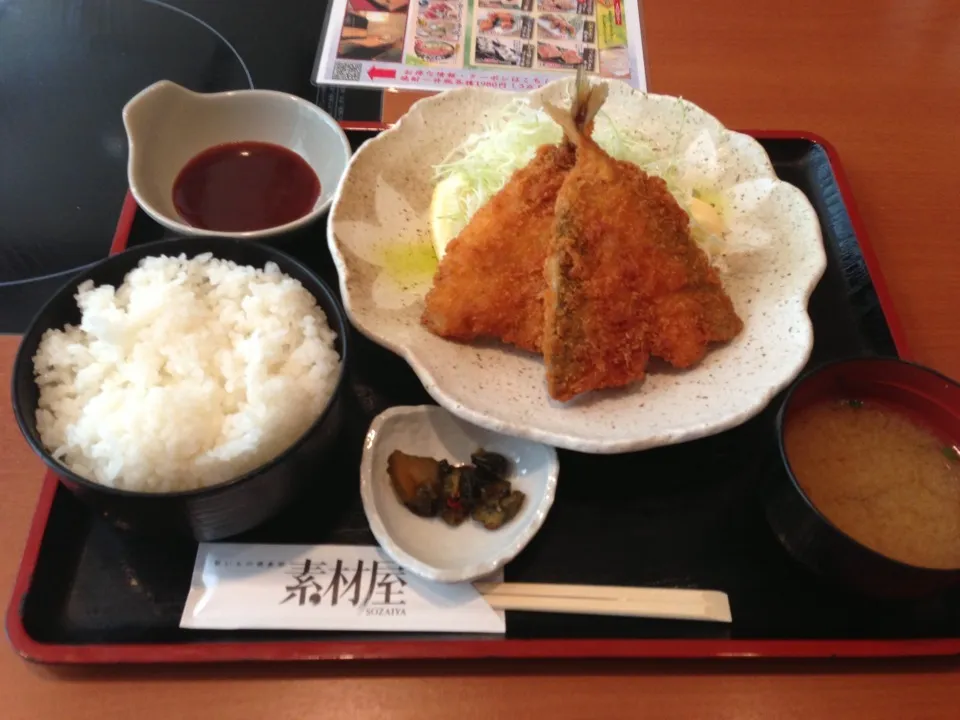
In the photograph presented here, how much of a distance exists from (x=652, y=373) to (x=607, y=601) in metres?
0.60

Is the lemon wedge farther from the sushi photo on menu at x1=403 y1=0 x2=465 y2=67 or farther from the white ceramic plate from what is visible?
the sushi photo on menu at x1=403 y1=0 x2=465 y2=67

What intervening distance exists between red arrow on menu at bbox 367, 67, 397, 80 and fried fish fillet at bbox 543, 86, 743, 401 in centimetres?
113

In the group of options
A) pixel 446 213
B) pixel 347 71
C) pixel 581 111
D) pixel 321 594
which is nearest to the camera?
pixel 321 594

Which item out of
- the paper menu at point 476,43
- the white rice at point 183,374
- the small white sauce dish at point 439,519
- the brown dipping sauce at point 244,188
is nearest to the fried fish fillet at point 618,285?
the small white sauce dish at point 439,519

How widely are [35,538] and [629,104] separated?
2086 millimetres

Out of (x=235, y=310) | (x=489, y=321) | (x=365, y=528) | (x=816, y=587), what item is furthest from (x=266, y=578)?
(x=816, y=587)

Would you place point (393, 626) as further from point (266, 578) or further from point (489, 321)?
point (489, 321)

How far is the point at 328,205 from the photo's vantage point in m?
1.95

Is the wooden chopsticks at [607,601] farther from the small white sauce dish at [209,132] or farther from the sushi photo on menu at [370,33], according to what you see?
the sushi photo on menu at [370,33]

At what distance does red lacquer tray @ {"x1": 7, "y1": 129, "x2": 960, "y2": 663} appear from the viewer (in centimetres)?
138

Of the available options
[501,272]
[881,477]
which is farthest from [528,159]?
[881,477]

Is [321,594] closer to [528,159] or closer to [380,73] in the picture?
[528,159]

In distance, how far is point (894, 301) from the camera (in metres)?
2.15

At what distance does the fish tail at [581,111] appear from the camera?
182 centimetres
